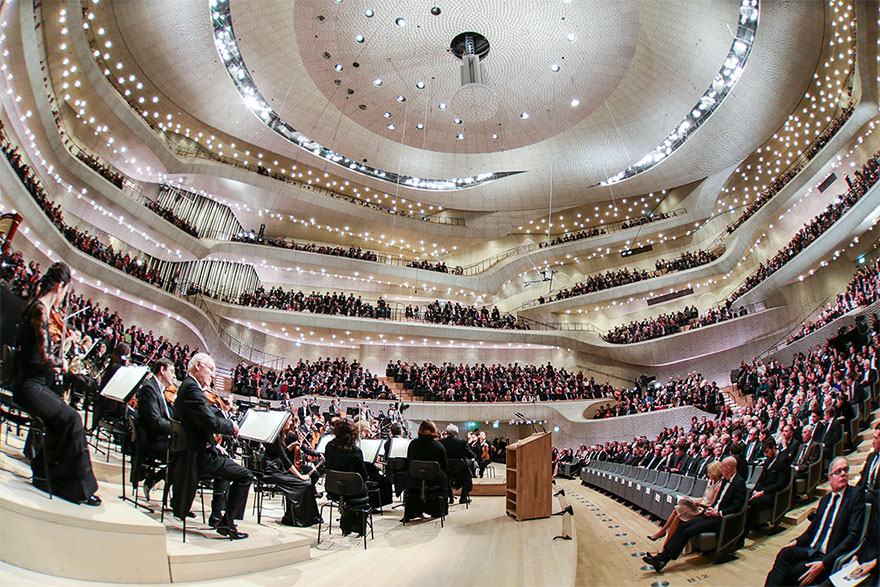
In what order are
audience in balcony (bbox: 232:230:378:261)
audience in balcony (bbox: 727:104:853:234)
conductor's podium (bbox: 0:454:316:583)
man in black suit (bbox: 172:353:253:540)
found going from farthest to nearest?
audience in balcony (bbox: 232:230:378:261)
audience in balcony (bbox: 727:104:853:234)
man in black suit (bbox: 172:353:253:540)
conductor's podium (bbox: 0:454:316:583)

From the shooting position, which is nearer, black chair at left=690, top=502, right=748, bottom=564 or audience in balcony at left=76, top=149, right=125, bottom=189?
black chair at left=690, top=502, right=748, bottom=564

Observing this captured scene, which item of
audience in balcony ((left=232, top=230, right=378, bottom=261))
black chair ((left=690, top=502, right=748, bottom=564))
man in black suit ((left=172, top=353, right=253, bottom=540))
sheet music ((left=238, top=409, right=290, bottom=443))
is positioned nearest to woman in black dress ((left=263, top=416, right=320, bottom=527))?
sheet music ((left=238, top=409, right=290, bottom=443))

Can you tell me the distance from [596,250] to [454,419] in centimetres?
1275

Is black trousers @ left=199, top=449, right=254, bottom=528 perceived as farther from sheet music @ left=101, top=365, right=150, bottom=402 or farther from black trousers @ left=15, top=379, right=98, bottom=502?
sheet music @ left=101, top=365, right=150, bottom=402

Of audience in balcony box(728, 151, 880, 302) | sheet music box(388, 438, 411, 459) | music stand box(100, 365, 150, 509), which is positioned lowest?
sheet music box(388, 438, 411, 459)

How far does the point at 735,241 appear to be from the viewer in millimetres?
20266

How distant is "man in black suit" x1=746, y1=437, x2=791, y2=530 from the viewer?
429cm

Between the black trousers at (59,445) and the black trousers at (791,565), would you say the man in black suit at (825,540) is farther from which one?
the black trousers at (59,445)

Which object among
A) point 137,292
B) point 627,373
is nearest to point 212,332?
point 137,292

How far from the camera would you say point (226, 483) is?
11.1 ft

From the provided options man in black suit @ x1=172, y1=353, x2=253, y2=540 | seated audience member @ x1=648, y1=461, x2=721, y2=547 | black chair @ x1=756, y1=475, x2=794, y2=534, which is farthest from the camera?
black chair @ x1=756, y1=475, x2=794, y2=534

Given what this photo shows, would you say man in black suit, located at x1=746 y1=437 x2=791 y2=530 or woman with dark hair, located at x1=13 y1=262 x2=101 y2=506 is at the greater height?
woman with dark hair, located at x1=13 y1=262 x2=101 y2=506

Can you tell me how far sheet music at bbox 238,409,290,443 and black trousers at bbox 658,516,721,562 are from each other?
3.11 meters

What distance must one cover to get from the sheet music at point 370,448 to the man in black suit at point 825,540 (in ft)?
12.0
